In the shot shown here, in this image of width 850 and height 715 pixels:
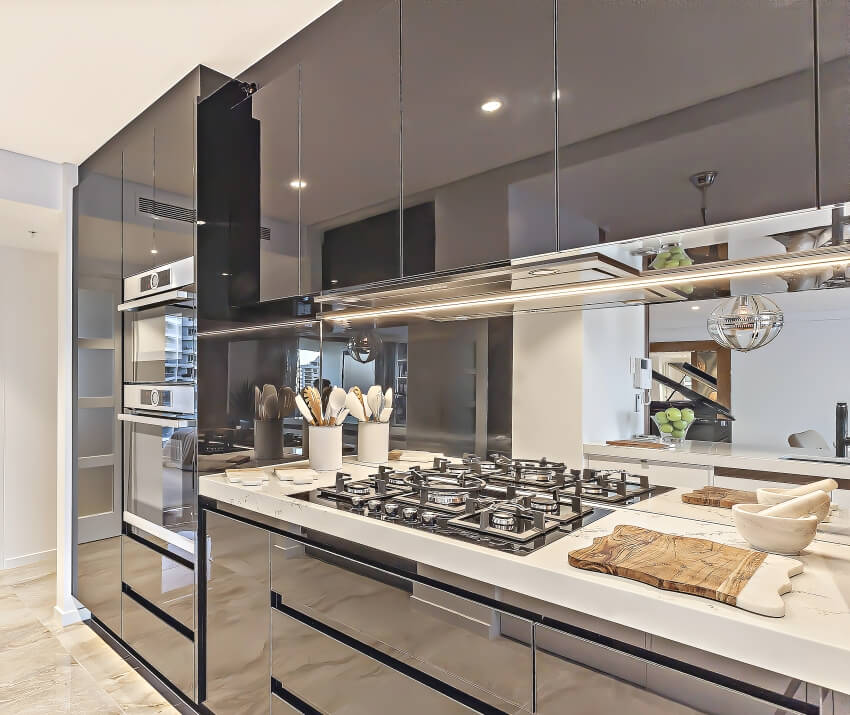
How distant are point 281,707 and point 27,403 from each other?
3.65m

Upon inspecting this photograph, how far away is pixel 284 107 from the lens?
2168mm

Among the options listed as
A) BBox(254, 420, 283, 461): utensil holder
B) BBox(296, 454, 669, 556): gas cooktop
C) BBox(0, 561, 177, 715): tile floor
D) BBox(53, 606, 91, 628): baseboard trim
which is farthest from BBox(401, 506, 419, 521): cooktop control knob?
BBox(53, 606, 91, 628): baseboard trim

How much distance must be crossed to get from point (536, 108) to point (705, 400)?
0.87 meters

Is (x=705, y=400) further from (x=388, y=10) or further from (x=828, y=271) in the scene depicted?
(x=388, y=10)

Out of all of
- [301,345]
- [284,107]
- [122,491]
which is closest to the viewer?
[284,107]

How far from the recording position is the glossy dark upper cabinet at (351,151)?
176cm

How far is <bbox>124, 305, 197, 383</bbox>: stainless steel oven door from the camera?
2.30 meters

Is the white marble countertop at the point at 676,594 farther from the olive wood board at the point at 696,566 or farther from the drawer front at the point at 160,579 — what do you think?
the drawer front at the point at 160,579

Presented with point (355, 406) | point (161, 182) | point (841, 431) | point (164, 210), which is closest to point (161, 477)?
point (355, 406)

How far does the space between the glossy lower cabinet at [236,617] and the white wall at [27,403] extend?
117 inches

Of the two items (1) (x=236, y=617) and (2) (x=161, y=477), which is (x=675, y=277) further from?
(2) (x=161, y=477)

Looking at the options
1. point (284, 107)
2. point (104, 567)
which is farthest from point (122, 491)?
point (284, 107)

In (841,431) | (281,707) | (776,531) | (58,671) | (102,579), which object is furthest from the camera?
(102,579)

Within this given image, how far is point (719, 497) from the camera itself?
4.84ft
